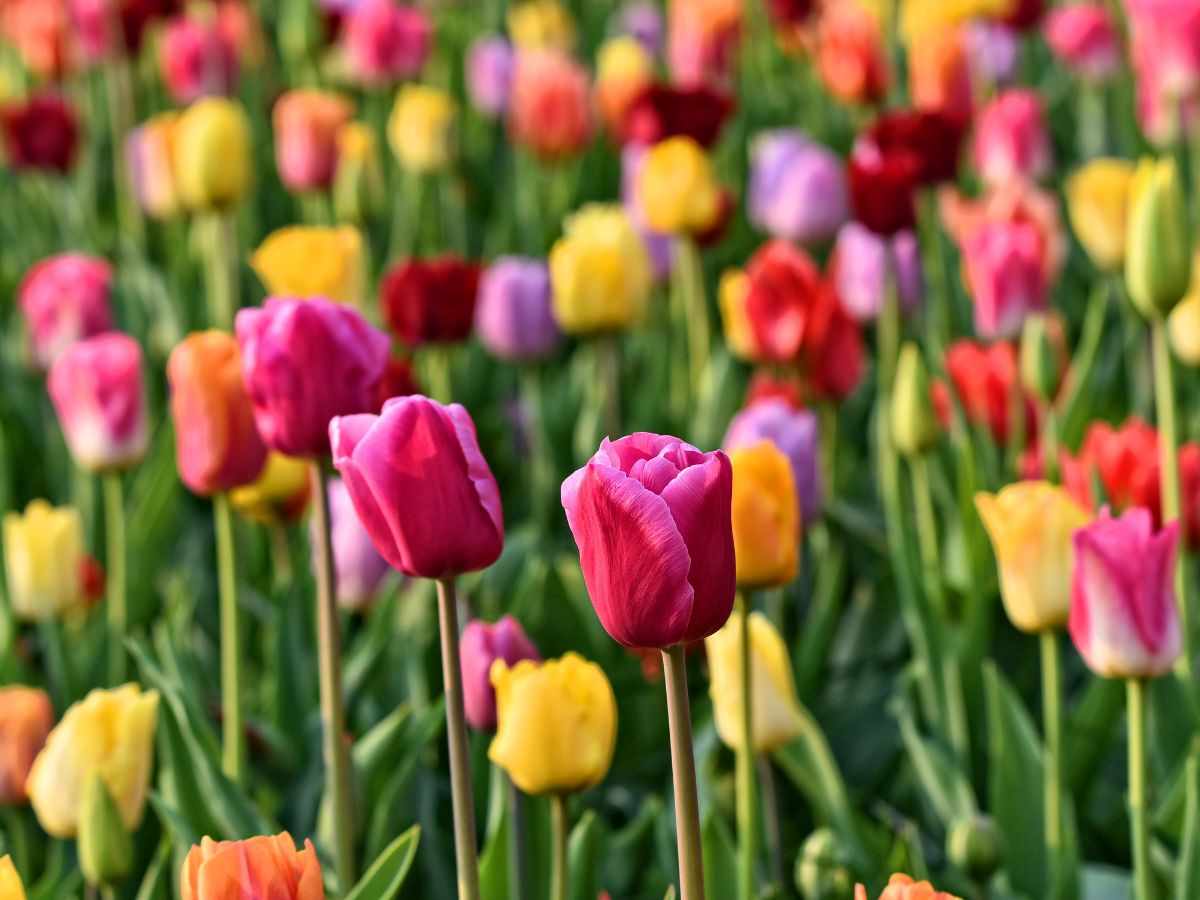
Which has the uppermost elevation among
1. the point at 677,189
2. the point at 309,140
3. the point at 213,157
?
the point at 309,140

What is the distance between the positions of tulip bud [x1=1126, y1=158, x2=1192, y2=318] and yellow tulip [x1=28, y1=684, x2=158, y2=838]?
94 centimetres

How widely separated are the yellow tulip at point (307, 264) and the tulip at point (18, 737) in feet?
2.67

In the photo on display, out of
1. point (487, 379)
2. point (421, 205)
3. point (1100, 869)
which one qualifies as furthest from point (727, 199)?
point (1100, 869)

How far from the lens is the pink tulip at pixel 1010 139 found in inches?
124

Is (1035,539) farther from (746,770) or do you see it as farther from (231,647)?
(231,647)

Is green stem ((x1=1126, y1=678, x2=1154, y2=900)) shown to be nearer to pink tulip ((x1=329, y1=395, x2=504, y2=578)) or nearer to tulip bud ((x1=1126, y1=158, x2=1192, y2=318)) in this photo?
tulip bud ((x1=1126, y1=158, x2=1192, y2=318))

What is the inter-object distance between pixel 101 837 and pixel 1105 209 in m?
1.81

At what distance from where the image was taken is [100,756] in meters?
1.44

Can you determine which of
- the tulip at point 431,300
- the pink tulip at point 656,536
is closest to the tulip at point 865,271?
the tulip at point 431,300

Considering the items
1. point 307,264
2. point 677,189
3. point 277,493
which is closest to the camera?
point 277,493

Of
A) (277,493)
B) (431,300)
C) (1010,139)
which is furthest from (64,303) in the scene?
(1010,139)

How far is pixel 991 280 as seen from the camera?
7.84ft

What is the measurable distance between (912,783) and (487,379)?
1.40 metres

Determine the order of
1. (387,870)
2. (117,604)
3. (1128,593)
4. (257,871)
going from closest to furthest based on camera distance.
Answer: (257,871)
(387,870)
(1128,593)
(117,604)
